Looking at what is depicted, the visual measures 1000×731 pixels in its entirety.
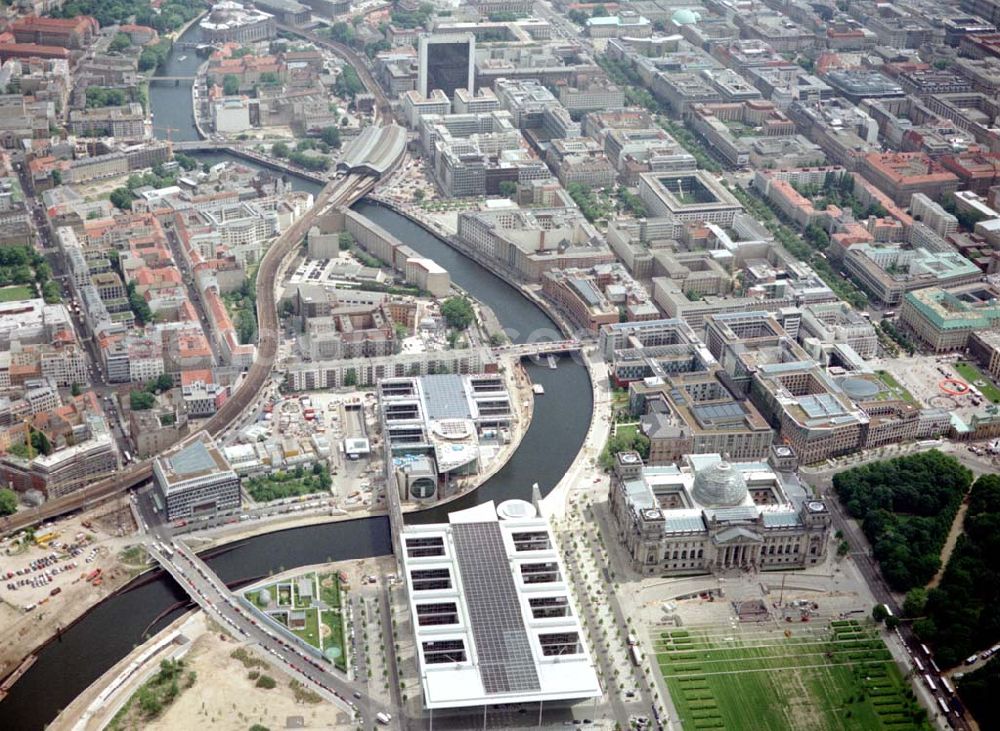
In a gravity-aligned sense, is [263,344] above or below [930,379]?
below

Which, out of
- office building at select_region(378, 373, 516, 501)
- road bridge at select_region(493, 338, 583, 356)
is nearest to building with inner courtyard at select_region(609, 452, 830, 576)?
office building at select_region(378, 373, 516, 501)

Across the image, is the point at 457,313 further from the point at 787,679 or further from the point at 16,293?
the point at 787,679

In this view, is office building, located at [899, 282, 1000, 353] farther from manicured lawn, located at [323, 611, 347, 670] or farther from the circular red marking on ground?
manicured lawn, located at [323, 611, 347, 670]

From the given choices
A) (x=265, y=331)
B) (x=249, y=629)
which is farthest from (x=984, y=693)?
(x=265, y=331)

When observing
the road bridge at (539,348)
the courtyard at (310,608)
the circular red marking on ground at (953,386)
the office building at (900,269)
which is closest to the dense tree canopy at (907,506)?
the circular red marking on ground at (953,386)

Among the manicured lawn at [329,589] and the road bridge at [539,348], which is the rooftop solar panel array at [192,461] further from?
the road bridge at [539,348]

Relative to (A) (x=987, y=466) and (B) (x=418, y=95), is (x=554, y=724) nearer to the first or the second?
(A) (x=987, y=466)
